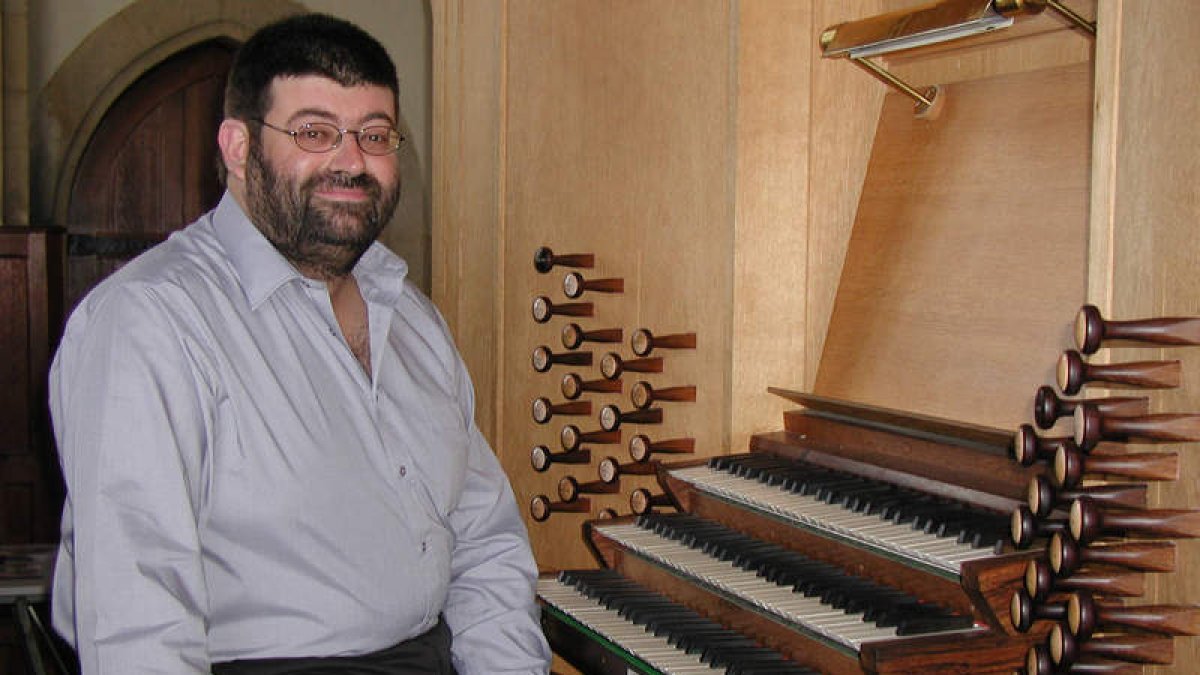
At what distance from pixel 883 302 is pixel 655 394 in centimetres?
75

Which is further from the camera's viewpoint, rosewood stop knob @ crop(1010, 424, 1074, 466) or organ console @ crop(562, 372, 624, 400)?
organ console @ crop(562, 372, 624, 400)

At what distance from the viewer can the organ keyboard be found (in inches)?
84.7

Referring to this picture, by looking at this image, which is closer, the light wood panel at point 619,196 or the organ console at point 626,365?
the light wood panel at point 619,196

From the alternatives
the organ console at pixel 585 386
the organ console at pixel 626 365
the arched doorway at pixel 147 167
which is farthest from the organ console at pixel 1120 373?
the arched doorway at pixel 147 167

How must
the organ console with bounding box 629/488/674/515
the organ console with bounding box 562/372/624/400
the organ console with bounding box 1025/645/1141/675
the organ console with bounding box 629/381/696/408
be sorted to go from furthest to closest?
the organ console with bounding box 562/372/624/400
the organ console with bounding box 629/381/696/408
the organ console with bounding box 629/488/674/515
the organ console with bounding box 1025/645/1141/675

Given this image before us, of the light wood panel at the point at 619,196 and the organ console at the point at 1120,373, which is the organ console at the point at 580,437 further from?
the organ console at the point at 1120,373

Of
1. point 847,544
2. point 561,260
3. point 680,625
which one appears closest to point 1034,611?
point 847,544

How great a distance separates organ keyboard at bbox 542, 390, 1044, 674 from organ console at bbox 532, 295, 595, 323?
821 mm

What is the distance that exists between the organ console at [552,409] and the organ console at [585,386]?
0.07 m

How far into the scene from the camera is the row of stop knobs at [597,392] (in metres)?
3.50

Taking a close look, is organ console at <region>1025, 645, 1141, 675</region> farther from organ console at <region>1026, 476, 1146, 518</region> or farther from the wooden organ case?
organ console at <region>1026, 476, 1146, 518</region>

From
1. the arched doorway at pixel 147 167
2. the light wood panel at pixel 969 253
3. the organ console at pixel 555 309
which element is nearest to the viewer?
the light wood panel at pixel 969 253

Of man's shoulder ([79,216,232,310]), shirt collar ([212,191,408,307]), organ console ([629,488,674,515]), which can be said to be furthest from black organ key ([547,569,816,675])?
man's shoulder ([79,216,232,310])

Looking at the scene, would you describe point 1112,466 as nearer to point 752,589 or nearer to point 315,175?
point 752,589
